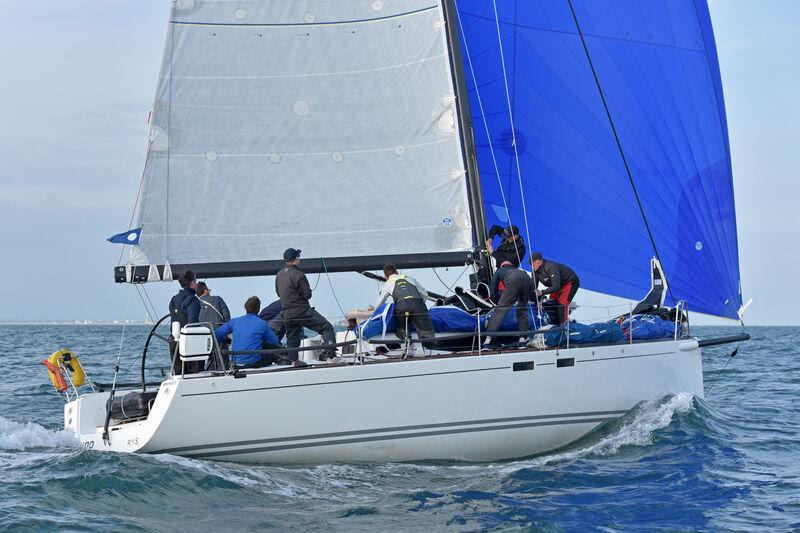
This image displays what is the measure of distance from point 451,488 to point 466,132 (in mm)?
4062

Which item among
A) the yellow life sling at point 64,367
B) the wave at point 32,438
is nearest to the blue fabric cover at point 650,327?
the yellow life sling at point 64,367

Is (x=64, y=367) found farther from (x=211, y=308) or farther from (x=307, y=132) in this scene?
(x=307, y=132)

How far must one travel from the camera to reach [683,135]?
450 inches

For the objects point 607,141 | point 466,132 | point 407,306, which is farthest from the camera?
point 607,141

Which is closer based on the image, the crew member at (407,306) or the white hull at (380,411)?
the white hull at (380,411)

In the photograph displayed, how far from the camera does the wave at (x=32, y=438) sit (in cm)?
919

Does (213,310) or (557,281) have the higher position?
(557,281)

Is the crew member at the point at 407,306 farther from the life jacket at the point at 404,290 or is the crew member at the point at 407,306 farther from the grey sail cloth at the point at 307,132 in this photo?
the grey sail cloth at the point at 307,132

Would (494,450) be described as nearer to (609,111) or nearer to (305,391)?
(305,391)

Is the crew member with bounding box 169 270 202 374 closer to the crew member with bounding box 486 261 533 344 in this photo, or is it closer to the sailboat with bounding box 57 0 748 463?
the sailboat with bounding box 57 0 748 463

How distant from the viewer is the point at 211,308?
895 cm

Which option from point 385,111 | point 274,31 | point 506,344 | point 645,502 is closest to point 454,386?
point 506,344

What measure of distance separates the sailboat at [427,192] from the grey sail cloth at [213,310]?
1.04 ft

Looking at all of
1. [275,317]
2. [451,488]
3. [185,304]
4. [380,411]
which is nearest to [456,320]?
[380,411]
